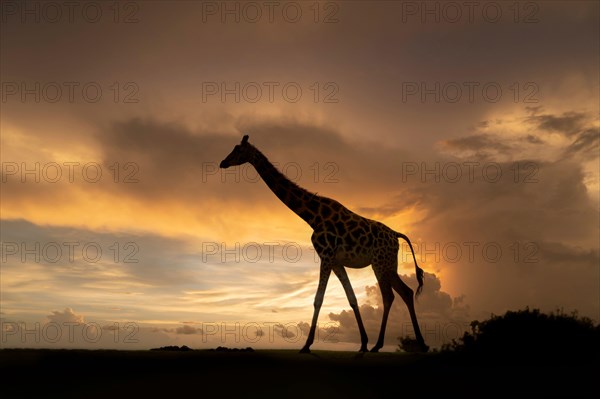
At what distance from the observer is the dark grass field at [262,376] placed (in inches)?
448

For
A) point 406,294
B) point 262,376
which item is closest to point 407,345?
point 406,294

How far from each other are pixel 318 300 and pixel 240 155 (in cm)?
600

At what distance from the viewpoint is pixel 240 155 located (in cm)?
2044

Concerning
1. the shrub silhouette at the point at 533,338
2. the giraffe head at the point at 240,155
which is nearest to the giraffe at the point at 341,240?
the giraffe head at the point at 240,155

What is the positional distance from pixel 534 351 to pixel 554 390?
165 inches

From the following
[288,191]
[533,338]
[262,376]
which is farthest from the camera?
[288,191]

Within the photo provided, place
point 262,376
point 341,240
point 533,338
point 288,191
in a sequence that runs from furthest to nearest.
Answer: point 288,191 → point 341,240 → point 533,338 → point 262,376

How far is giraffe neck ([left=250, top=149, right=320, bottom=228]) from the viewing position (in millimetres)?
19984

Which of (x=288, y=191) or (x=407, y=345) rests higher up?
(x=288, y=191)

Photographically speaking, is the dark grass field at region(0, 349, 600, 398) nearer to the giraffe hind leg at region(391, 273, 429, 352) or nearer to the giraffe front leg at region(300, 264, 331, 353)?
the giraffe front leg at region(300, 264, 331, 353)

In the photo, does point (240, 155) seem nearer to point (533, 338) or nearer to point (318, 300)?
point (318, 300)

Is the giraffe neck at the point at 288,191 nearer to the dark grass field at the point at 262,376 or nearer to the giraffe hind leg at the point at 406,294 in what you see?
the giraffe hind leg at the point at 406,294

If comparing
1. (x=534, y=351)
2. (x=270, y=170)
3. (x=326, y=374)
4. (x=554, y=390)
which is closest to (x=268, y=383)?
(x=326, y=374)

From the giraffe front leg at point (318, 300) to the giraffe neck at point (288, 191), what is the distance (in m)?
2.30
